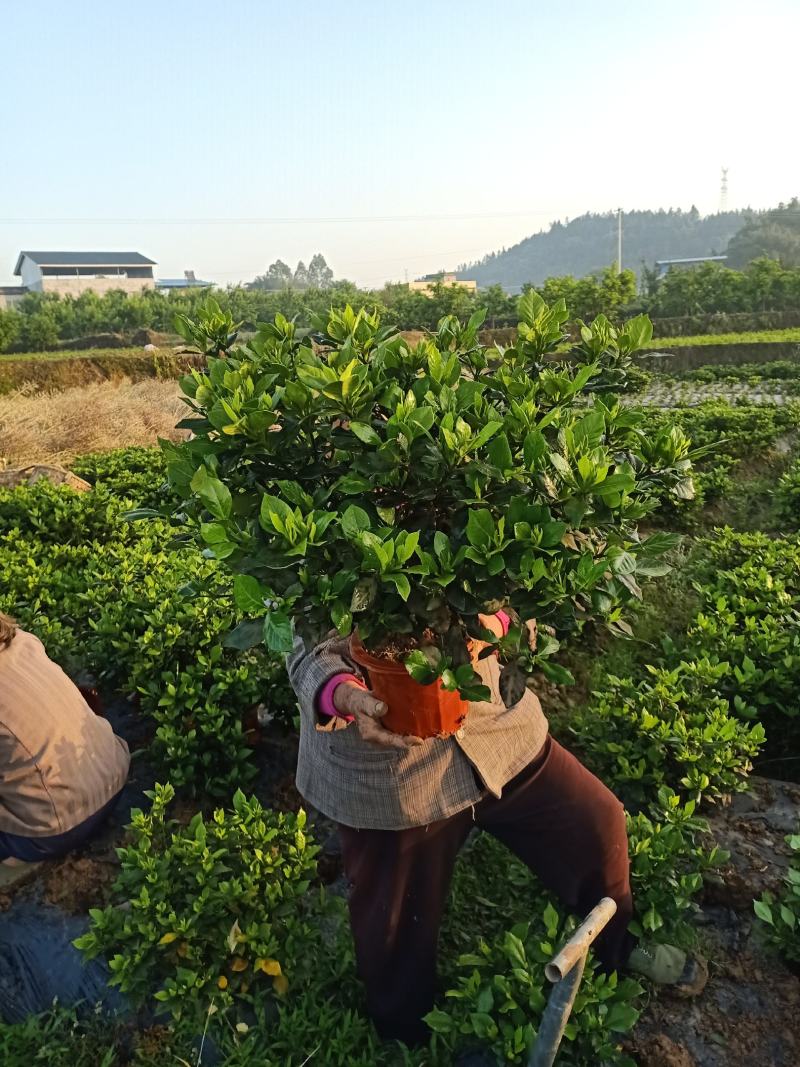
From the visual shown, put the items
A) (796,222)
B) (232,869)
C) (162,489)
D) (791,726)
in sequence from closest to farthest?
(162,489), (232,869), (791,726), (796,222)

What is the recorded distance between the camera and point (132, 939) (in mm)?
2166

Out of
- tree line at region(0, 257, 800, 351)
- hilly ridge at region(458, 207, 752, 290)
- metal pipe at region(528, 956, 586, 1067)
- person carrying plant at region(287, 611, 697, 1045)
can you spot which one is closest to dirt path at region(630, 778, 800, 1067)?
person carrying plant at region(287, 611, 697, 1045)

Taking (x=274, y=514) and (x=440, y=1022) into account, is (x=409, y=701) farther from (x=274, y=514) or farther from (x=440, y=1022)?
(x=440, y=1022)

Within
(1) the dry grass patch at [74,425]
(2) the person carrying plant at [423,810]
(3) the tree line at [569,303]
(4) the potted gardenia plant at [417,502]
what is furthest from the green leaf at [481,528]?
(3) the tree line at [569,303]

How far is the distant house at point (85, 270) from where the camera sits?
70875 millimetres

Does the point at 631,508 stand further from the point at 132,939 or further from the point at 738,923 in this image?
the point at 132,939

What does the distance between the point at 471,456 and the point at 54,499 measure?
14.9 feet

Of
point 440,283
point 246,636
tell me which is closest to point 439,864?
point 246,636

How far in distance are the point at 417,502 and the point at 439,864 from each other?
97 cm

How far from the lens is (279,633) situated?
3.61 ft

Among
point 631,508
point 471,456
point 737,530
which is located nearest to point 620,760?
point 631,508

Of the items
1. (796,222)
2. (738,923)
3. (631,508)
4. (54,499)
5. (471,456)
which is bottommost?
(738,923)

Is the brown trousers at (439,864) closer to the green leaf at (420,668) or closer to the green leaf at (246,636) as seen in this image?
the green leaf at (420,668)

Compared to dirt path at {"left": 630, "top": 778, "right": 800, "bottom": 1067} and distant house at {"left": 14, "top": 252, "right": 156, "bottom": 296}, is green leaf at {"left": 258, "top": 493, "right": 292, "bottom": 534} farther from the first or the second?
distant house at {"left": 14, "top": 252, "right": 156, "bottom": 296}
